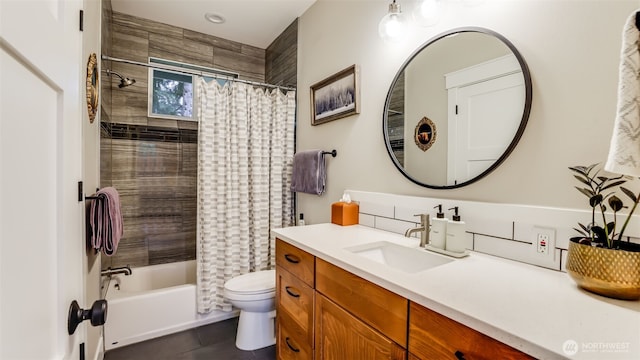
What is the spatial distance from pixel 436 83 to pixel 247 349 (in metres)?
2.07

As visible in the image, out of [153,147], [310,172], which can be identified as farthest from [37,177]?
[153,147]

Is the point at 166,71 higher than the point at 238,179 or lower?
higher

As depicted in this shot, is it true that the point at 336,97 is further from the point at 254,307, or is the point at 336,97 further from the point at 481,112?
the point at 254,307

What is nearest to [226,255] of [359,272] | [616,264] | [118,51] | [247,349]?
[247,349]

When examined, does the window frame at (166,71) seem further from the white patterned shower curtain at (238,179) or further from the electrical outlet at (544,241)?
the electrical outlet at (544,241)

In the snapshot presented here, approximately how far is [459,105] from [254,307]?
1.74m

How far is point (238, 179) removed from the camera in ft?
7.75

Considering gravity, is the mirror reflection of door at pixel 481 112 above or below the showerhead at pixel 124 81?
below

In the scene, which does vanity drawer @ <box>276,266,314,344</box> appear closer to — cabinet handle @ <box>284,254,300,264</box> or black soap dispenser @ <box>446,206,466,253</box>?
cabinet handle @ <box>284,254,300,264</box>

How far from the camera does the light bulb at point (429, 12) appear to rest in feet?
4.49

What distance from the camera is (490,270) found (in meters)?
1.00

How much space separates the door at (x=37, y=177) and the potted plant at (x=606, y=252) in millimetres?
1229

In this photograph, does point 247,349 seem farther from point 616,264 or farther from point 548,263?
point 616,264

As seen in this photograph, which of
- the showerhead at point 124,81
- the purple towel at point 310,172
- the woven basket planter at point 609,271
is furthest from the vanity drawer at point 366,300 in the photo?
the showerhead at point 124,81
